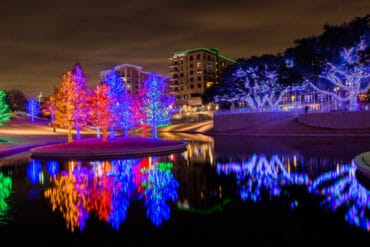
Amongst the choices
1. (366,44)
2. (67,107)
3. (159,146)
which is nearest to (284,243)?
(159,146)

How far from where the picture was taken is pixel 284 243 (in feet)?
23.8

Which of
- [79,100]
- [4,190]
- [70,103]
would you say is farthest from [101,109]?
[4,190]

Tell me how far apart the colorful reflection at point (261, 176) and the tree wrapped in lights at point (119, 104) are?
19.7 m

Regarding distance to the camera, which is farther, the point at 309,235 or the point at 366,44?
the point at 366,44

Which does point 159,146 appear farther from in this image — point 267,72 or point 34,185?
point 267,72

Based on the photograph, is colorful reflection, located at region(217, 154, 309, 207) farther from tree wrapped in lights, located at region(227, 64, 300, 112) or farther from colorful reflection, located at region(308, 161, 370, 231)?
tree wrapped in lights, located at region(227, 64, 300, 112)

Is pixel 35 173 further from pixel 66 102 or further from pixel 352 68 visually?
pixel 352 68

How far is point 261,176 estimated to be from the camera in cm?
1526

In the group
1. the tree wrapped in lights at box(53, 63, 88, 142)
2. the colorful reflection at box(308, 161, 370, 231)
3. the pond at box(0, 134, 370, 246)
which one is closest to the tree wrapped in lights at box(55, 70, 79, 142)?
the tree wrapped in lights at box(53, 63, 88, 142)

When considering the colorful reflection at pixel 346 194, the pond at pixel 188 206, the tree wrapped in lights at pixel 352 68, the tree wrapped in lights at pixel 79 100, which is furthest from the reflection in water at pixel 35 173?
the tree wrapped in lights at pixel 352 68

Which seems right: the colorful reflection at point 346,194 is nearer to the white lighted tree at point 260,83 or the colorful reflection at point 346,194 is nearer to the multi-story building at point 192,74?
the white lighted tree at point 260,83

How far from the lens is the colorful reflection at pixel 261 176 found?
12086mm

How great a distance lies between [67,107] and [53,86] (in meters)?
3.90

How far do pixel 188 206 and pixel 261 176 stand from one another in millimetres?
5970
